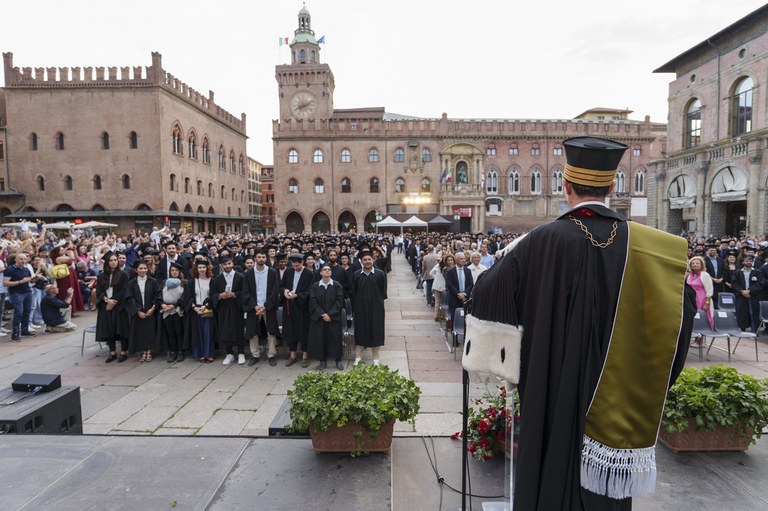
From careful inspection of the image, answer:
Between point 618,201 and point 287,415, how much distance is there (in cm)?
5098


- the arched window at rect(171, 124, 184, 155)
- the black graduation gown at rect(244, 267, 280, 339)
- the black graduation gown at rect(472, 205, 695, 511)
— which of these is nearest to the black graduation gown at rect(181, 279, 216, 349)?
the black graduation gown at rect(244, 267, 280, 339)

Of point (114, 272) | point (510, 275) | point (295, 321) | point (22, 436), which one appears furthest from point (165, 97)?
point (510, 275)

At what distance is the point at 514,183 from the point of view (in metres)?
47.9

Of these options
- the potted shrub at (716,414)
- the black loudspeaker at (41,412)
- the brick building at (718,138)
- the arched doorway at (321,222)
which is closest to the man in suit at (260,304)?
the black loudspeaker at (41,412)

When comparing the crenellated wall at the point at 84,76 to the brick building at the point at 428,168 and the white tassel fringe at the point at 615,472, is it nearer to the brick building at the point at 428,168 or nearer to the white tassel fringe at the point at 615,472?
the brick building at the point at 428,168

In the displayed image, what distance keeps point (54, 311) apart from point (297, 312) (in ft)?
20.7

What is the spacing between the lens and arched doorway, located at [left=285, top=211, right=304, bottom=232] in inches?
1896

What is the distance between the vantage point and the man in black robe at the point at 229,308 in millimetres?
7625

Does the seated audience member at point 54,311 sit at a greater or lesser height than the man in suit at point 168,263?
lesser

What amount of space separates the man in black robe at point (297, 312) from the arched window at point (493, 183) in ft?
139

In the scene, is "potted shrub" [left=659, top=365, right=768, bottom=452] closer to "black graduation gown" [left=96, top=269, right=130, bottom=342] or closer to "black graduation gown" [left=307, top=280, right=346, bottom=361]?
"black graduation gown" [left=307, top=280, right=346, bottom=361]

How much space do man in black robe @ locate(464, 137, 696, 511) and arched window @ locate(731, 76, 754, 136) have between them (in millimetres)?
30032

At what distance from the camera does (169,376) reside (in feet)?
22.7

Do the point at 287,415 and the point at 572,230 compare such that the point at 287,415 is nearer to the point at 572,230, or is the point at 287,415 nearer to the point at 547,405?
the point at 547,405
